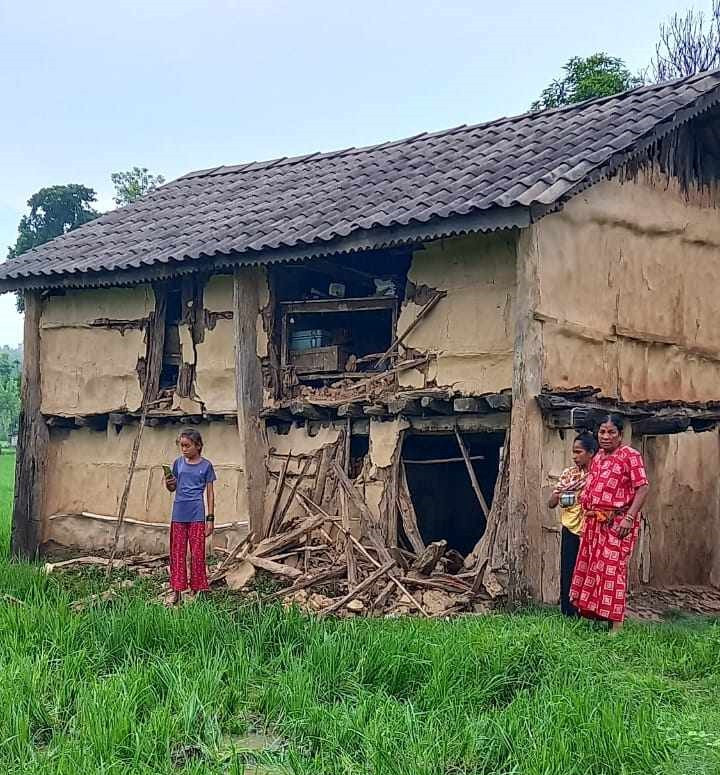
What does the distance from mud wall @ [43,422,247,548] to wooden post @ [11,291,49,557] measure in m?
0.15

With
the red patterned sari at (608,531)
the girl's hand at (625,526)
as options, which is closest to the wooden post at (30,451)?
the red patterned sari at (608,531)

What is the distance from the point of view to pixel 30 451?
1206 centimetres

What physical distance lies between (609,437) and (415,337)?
2.51m

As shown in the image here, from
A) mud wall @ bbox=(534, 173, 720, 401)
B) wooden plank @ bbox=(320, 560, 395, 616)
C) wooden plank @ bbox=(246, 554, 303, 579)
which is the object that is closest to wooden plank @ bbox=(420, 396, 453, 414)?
mud wall @ bbox=(534, 173, 720, 401)

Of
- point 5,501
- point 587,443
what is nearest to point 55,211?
point 5,501

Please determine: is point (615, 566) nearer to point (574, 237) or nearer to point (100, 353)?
point (574, 237)

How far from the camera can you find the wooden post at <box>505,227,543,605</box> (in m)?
8.45

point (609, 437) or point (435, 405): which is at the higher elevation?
point (435, 405)

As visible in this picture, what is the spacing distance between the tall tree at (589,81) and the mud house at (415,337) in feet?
33.8

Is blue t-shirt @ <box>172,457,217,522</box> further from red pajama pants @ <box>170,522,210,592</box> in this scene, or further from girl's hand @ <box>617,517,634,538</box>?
girl's hand @ <box>617,517,634,538</box>

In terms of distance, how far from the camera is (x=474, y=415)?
30.7 ft

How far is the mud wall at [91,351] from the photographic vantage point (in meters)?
11.5

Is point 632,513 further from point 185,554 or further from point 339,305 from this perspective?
point 339,305

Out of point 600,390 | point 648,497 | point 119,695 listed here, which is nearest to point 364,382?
point 600,390
